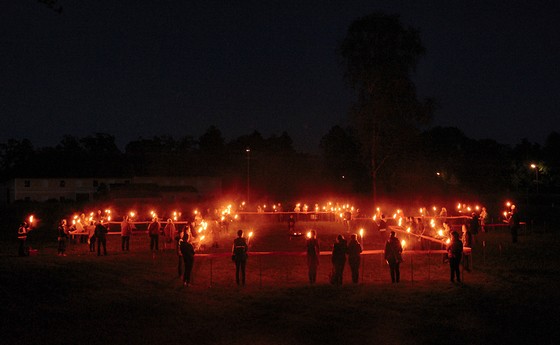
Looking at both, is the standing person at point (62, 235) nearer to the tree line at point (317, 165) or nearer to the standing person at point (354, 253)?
the standing person at point (354, 253)

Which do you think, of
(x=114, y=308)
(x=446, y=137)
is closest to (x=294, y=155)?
(x=446, y=137)

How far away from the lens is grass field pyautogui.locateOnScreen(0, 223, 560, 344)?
9.77 meters

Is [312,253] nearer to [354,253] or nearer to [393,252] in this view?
[354,253]

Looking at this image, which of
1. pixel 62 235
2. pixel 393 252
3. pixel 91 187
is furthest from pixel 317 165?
pixel 393 252

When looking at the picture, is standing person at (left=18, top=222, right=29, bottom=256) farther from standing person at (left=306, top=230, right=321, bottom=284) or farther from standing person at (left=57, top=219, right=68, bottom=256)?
standing person at (left=306, top=230, right=321, bottom=284)

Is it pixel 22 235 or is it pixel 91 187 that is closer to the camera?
pixel 22 235

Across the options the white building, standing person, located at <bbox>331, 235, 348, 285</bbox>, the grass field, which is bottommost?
the grass field

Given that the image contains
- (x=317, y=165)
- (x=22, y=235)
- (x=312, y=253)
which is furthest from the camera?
(x=317, y=165)

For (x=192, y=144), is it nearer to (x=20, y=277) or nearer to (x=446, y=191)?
(x=446, y=191)

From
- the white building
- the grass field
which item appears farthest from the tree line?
the grass field

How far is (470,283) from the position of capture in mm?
14641

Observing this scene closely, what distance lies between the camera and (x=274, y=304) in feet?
40.3

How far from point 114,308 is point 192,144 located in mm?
92571

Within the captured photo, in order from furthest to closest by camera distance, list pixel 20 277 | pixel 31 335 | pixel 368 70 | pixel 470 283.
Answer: pixel 368 70 < pixel 20 277 < pixel 470 283 < pixel 31 335
